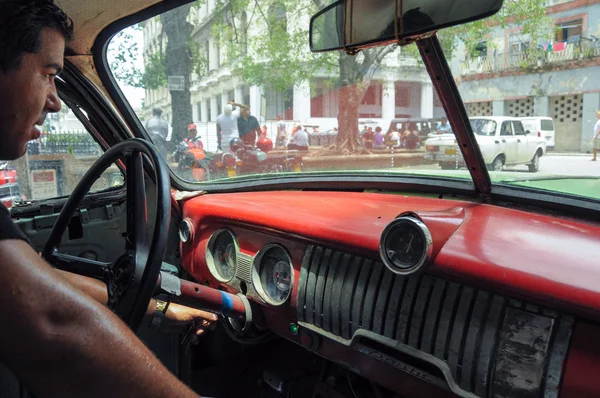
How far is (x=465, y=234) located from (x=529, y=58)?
61 centimetres

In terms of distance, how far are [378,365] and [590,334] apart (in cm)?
71

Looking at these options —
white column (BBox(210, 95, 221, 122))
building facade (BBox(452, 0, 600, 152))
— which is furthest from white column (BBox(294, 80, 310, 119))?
building facade (BBox(452, 0, 600, 152))

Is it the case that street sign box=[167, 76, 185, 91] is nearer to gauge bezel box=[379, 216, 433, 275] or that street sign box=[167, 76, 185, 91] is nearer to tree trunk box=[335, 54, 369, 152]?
tree trunk box=[335, 54, 369, 152]

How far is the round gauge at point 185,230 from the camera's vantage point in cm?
257

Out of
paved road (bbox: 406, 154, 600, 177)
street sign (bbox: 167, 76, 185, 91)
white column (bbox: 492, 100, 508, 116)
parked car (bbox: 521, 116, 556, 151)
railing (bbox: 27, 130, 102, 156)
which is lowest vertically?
paved road (bbox: 406, 154, 600, 177)

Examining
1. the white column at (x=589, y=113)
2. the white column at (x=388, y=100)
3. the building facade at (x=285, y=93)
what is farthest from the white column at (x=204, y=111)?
the white column at (x=589, y=113)

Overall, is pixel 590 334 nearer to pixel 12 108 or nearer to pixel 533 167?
pixel 533 167

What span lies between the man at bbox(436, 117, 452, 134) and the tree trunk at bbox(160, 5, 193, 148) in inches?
52.0

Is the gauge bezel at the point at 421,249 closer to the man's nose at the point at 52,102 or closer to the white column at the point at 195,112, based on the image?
the man's nose at the point at 52,102

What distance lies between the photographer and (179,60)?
2863 mm

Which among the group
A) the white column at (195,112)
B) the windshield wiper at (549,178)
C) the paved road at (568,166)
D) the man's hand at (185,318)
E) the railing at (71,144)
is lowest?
the man's hand at (185,318)

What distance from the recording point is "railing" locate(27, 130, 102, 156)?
2842mm

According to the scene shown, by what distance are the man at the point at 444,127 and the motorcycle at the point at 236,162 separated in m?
0.87

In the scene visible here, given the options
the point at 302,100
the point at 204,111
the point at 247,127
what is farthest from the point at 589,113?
the point at 204,111
